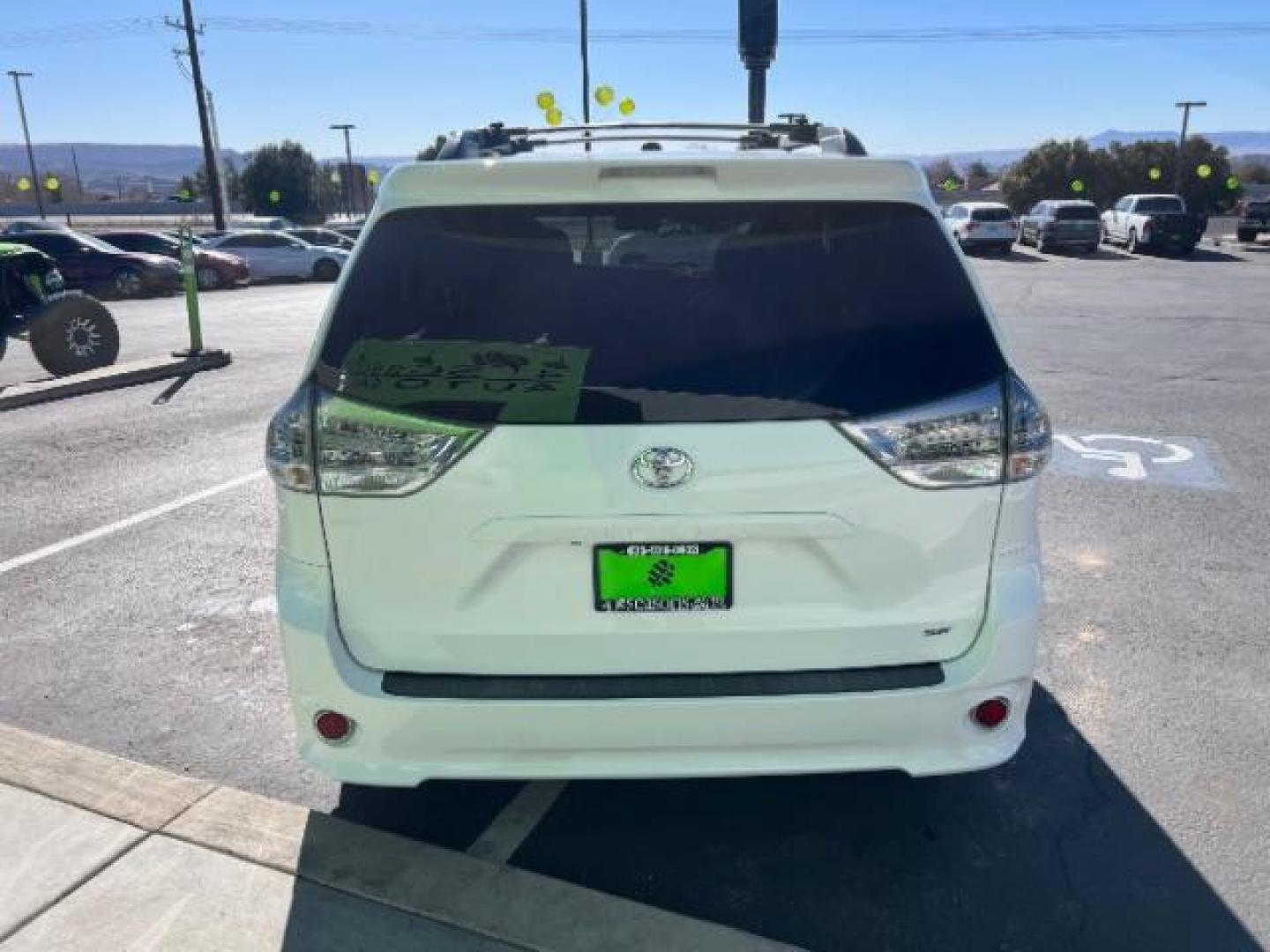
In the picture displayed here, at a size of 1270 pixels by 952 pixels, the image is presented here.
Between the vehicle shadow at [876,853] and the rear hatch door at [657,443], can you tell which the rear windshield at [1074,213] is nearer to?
the vehicle shadow at [876,853]

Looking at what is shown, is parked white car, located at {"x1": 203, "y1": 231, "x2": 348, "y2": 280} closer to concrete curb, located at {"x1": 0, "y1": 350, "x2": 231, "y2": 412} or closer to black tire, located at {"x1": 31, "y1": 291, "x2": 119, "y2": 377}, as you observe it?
concrete curb, located at {"x1": 0, "y1": 350, "x2": 231, "y2": 412}

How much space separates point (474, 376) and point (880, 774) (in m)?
1.85

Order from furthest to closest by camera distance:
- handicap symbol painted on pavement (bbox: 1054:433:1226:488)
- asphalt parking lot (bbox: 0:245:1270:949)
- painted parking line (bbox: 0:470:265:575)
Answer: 1. handicap symbol painted on pavement (bbox: 1054:433:1226:488)
2. painted parking line (bbox: 0:470:265:575)
3. asphalt parking lot (bbox: 0:245:1270:949)

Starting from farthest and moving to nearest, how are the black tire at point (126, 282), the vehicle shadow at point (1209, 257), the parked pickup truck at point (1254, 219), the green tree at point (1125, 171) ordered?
the green tree at point (1125, 171)
the parked pickup truck at point (1254, 219)
the vehicle shadow at point (1209, 257)
the black tire at point (126, 282)

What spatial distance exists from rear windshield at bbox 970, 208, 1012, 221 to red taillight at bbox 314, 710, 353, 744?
111 ft

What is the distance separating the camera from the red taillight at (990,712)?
2537 millimetres

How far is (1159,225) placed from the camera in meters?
32.0

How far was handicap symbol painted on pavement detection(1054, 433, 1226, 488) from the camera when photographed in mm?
6539

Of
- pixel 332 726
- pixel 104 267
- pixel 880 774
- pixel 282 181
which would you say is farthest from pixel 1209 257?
pixel 282 181

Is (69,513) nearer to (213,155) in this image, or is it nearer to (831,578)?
(831,578)

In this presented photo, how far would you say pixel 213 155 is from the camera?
128ft

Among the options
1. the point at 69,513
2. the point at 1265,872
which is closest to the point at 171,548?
the point at 69,513

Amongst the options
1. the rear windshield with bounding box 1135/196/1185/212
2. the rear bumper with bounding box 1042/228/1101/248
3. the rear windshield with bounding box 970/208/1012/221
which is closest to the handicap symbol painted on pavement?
the rear windshield with bounding box 970/208/1012/221

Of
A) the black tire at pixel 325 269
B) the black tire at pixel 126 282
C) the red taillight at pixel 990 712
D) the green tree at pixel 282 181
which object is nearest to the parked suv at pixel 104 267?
the black tire at pixel 126 282
